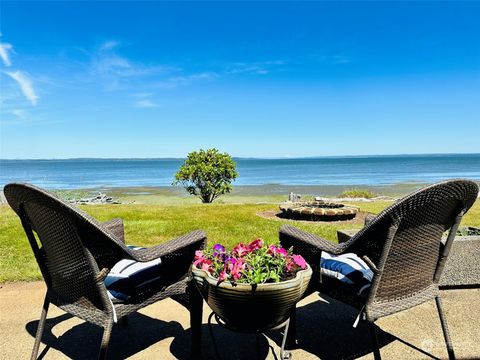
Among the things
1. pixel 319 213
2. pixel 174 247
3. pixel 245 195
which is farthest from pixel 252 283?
pixel 245 195

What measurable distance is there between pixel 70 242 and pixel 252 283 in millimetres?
1191

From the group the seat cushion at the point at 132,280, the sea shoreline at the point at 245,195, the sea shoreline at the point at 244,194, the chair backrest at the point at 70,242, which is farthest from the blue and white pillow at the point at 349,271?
the sea shoreline at the point at 244,194

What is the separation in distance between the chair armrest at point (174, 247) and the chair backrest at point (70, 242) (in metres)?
0.15

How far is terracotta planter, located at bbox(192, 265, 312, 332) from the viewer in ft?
7.02

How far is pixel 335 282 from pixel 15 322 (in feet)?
9.76

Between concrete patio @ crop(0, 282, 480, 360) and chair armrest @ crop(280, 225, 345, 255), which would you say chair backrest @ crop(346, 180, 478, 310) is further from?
concrete patio @ crop(0, 282, 480, 360)

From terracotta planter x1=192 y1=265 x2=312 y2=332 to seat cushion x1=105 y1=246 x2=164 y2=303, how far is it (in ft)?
1.69

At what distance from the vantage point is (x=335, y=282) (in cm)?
280

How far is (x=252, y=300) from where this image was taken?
7.07 ft

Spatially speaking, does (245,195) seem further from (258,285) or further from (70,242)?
(258,285)

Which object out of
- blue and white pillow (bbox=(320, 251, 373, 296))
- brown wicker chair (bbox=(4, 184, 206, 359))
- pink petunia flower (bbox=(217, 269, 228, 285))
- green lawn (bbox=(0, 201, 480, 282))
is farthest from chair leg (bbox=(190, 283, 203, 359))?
green lawn (bbox=(0, 201, 480, 282))

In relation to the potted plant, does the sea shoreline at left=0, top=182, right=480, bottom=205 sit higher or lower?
lower

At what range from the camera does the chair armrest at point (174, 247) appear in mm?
2428

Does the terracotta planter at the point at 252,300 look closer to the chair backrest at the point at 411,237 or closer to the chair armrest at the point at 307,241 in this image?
the chair armrest at the point at 307,241
